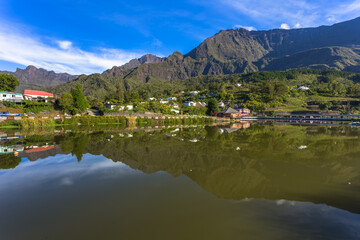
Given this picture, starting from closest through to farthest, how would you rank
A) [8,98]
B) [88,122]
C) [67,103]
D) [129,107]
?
1. [88,122]
2. [67,103]
3. [8,98]
4. [129,107]

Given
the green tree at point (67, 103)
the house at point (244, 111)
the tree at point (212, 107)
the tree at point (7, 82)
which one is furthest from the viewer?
the house at point (244, 111)

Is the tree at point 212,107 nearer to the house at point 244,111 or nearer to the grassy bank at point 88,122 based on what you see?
the house at point 244,111

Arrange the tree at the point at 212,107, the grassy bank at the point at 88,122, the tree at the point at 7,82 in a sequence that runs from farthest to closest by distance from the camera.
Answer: the tree at the point at 212,107
the tree at the point at 7,82
the grassy bank at the point at 88,122

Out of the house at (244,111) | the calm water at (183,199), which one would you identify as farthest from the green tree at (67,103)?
the house at (244,111)

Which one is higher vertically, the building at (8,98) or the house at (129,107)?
the building at (8,98)

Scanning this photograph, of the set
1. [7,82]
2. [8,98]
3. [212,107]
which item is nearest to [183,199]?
[8,98]

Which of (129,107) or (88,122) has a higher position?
(129,107)

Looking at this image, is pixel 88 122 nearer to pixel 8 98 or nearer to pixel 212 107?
pixel 8 98

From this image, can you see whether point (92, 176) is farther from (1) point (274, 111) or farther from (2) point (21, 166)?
(1) point (274, 111)

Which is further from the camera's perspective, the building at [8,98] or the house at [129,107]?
the house at [129,107]

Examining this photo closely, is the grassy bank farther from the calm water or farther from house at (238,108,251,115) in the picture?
house at (238,108,251,115)

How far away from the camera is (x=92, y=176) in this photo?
341 inches

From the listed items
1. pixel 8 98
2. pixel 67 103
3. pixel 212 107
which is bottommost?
pixel 212 107

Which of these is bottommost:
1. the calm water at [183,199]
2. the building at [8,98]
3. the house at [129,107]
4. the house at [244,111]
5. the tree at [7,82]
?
the calm water at [183,199]
